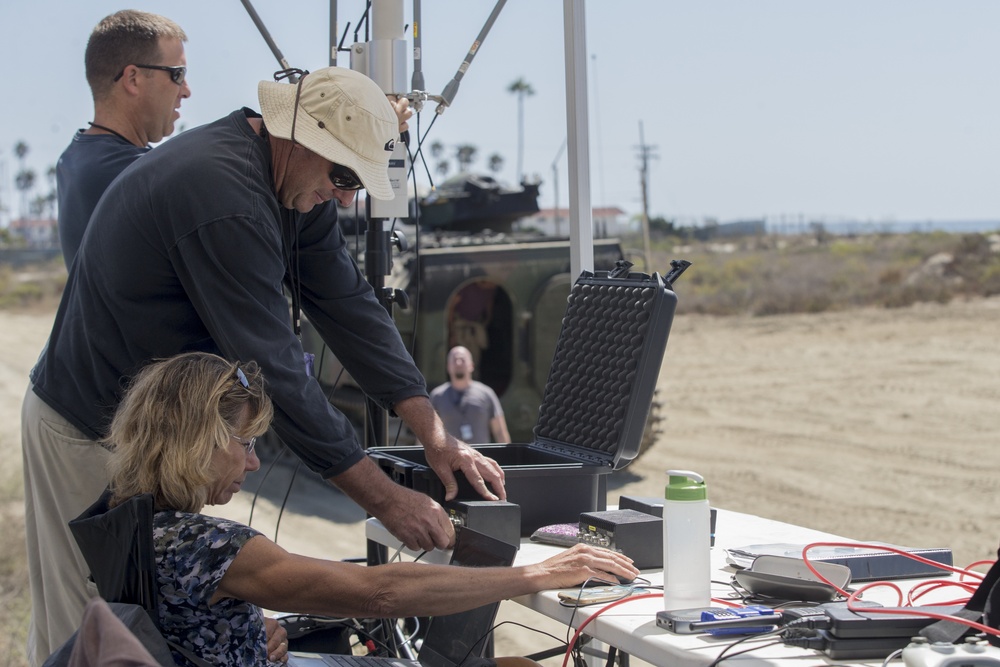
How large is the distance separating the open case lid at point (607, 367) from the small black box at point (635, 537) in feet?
0.82

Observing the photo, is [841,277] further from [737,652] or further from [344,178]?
[737,652]

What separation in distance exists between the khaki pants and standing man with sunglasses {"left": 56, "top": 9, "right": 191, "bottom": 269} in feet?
2.12

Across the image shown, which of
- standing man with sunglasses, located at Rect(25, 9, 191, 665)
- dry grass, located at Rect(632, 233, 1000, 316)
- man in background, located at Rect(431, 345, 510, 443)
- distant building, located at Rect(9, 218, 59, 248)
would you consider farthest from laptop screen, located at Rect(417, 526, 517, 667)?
distant building, located at Rect(9, 218, 59, 248)

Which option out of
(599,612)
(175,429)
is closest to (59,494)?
(175,429)

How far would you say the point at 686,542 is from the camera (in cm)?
200

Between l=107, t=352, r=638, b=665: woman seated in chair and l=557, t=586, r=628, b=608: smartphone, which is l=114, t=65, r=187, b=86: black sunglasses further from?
l=557, t=586, r=628, b=608: smartphone

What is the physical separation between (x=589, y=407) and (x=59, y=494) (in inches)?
50.4

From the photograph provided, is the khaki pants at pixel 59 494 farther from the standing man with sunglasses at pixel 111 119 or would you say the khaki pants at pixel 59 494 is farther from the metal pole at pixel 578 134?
the metal pole at pixel 578 134

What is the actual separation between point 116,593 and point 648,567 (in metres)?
1.03

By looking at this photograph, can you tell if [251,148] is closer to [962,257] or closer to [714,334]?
[714,334]

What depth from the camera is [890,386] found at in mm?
16578

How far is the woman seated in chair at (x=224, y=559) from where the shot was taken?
201 centimetres

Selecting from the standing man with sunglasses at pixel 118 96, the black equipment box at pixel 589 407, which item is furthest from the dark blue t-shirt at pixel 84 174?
the black equipment box at pixel 589 407

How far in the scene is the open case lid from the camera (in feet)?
8.67
